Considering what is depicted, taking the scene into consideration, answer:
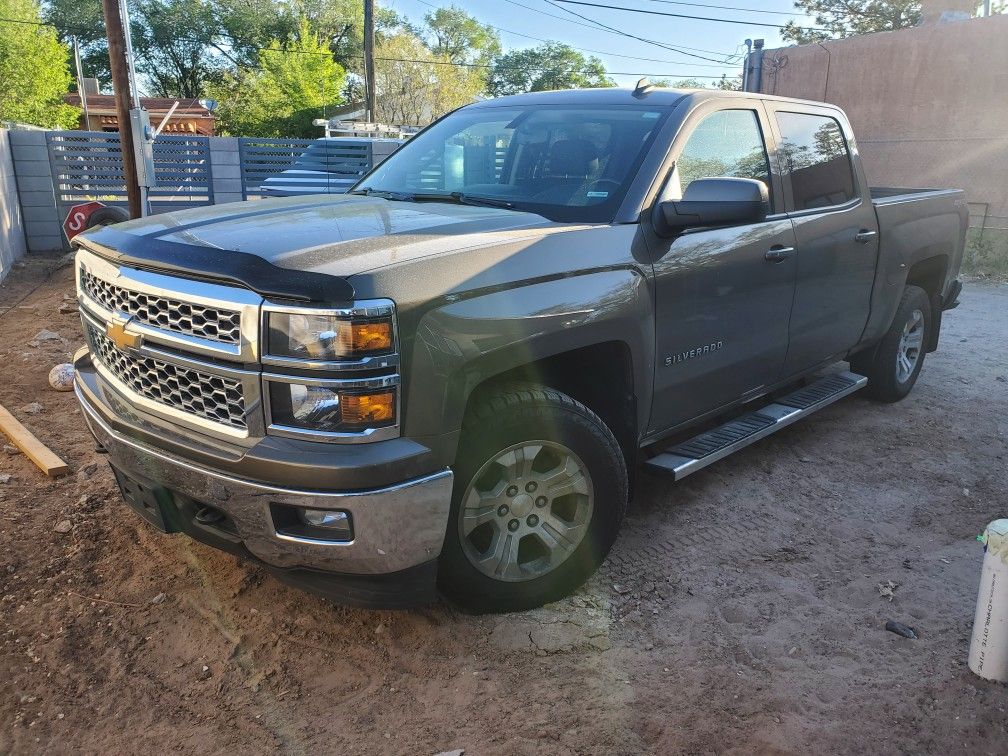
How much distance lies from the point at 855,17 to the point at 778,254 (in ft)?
112

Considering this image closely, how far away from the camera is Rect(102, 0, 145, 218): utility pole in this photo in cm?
894

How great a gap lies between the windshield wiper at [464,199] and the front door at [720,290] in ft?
2.20

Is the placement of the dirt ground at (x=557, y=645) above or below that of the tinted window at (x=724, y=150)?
below

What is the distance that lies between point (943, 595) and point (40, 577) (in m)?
3.66

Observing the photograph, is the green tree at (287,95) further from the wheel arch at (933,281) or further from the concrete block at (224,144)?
the wheel arch at (933,281)

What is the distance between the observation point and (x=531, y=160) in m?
3.71

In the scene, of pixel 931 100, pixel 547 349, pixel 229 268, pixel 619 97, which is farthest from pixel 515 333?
pixel 931 100

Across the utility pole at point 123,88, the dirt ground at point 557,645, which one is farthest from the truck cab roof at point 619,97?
the utility pole at point 123,88

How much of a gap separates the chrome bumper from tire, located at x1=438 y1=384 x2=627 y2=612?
18 cm

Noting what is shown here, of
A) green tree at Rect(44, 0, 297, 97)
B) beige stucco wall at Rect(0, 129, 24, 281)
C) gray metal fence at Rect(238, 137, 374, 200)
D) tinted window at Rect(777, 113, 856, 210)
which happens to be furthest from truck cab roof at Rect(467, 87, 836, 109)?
green tree at Rect(44, 0, 297, 97)

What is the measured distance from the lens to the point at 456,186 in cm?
369

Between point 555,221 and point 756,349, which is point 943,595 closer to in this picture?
point 756,349

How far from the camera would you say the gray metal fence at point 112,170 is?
12.8 m

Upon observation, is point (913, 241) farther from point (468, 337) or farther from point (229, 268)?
point (229, 268)
